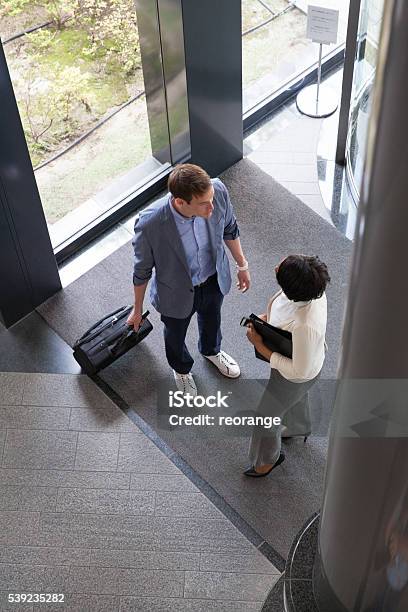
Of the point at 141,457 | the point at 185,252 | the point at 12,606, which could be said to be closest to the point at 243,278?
the point at 185,252

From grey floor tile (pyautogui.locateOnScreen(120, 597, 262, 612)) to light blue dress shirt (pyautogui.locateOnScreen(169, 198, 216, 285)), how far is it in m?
1.73


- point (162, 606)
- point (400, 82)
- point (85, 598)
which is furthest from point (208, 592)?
point (400, 82)

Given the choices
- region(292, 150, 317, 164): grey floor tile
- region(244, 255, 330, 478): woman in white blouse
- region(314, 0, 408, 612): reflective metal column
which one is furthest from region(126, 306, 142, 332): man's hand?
region(314, 0, 408, 612): reflective metal column

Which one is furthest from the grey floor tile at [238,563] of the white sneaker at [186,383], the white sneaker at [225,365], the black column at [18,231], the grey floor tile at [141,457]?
the black column at [18,231]

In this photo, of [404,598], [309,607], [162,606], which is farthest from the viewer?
[162,606]

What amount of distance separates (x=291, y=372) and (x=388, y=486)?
2.81m

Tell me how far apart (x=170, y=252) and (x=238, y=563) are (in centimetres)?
177

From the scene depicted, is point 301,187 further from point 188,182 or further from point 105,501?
point 105,501

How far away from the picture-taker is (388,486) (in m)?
1.09

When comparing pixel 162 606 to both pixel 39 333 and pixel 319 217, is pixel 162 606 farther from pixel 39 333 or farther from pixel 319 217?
pixel 319 217

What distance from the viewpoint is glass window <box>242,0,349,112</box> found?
6.51m

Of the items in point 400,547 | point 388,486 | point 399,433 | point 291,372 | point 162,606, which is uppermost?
point 399,433

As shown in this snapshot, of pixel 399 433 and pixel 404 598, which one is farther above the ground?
pixel 399 433

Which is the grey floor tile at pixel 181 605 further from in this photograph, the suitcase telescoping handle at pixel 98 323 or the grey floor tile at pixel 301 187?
the grey floor tile at pixel 301 187
